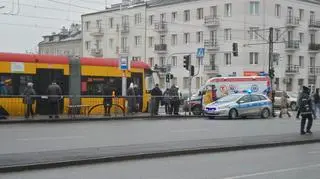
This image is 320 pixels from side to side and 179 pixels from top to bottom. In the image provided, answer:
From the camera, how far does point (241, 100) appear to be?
32.9 meters

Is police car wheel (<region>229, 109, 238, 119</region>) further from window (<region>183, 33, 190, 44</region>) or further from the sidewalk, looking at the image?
window (<region>183, 33, 190, 44</region>)

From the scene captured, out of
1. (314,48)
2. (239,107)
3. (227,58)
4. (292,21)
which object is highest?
(292,21)

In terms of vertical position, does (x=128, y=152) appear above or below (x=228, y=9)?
below

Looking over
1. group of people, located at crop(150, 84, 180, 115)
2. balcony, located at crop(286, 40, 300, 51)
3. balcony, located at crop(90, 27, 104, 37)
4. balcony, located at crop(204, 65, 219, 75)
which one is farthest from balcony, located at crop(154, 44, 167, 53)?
group of people, located at crop(150, 84, 180, 115)

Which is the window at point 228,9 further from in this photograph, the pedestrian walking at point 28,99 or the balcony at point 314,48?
the pedestrian walking at point 28,99

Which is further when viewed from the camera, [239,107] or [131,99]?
[239,107]

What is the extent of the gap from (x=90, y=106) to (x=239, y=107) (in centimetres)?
838

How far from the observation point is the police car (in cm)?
3238

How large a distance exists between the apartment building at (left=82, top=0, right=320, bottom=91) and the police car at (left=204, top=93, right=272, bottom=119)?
32179mm

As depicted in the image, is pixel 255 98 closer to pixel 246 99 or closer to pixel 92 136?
pixel 246 99

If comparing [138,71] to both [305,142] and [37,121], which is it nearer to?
[37,121]

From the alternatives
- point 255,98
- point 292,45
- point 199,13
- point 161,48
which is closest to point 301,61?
point 292,45

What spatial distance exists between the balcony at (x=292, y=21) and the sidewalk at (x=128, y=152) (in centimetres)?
5600

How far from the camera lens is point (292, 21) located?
243 feet
